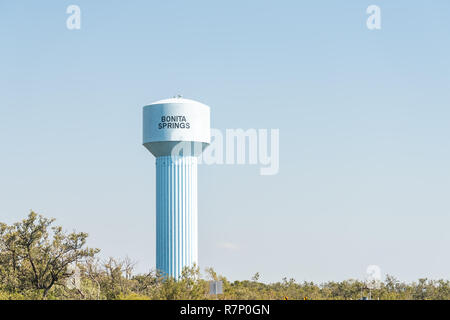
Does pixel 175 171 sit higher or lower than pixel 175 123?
lower

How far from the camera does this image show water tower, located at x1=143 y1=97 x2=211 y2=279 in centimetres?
5250

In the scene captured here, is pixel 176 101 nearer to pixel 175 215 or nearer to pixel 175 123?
pixel 175 123

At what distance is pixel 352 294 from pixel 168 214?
14.9 m

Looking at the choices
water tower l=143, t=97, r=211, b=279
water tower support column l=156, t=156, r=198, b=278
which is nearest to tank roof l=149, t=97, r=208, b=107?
water tower l=143, t=97, r=211, b=279

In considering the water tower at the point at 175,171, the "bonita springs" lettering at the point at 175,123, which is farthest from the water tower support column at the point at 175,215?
the "bonita springs" lettering at the point at 175,123

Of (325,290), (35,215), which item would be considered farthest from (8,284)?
(325,290)

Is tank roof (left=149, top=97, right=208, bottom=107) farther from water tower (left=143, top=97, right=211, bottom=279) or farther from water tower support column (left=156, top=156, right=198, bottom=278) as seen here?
water tower support column (left=156, top=156, right=198, bottom=278)

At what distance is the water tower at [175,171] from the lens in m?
52.5

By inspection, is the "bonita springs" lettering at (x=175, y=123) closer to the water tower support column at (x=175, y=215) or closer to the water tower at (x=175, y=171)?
the water tower at (x=175, y=171)

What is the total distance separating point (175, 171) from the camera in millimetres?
53062

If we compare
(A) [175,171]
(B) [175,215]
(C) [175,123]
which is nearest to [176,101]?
(C) [175,123]

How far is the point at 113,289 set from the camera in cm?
5319
